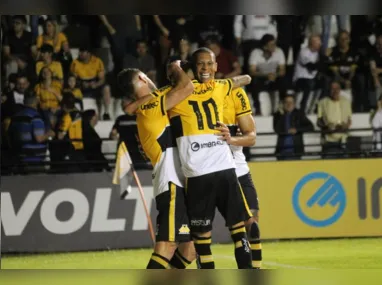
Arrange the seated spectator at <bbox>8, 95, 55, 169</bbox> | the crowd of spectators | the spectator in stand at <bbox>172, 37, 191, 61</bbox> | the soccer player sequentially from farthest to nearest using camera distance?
1. the spectator in stand at <bbox>172, 37, 191, 61</bbox>
2. the crowd of spectators
3. the seated spectator at <bbox>8, 95, 55, 169</bbox>
4. the soccer player

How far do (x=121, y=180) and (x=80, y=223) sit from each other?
0.80 m

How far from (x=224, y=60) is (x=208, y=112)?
6268mm

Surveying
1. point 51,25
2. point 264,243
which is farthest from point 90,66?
point 264,243

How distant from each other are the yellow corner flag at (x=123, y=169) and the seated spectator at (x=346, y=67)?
369cm

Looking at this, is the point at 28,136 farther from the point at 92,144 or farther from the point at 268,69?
the point at 268,69

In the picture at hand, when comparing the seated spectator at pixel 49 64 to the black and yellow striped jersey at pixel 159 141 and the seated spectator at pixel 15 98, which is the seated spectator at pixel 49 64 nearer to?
the seated spectator at pixel 15 98

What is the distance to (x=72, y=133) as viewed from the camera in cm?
1134

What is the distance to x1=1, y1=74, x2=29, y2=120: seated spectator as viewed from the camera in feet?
37.2

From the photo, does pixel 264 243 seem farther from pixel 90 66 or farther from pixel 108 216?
pixel 90 66

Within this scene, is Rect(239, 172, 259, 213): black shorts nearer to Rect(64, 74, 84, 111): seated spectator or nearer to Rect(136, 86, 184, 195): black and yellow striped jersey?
Rect(136, 86, 184, 195): black and yellow striped jersey

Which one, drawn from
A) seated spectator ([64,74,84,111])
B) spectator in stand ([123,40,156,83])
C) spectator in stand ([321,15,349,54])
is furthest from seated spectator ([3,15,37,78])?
spectator in stand ([321,15,349,54])

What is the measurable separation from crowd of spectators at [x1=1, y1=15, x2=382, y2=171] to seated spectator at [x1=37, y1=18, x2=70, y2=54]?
0.02 meters

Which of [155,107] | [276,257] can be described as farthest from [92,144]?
[155,107]

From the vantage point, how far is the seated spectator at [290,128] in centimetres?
1149
